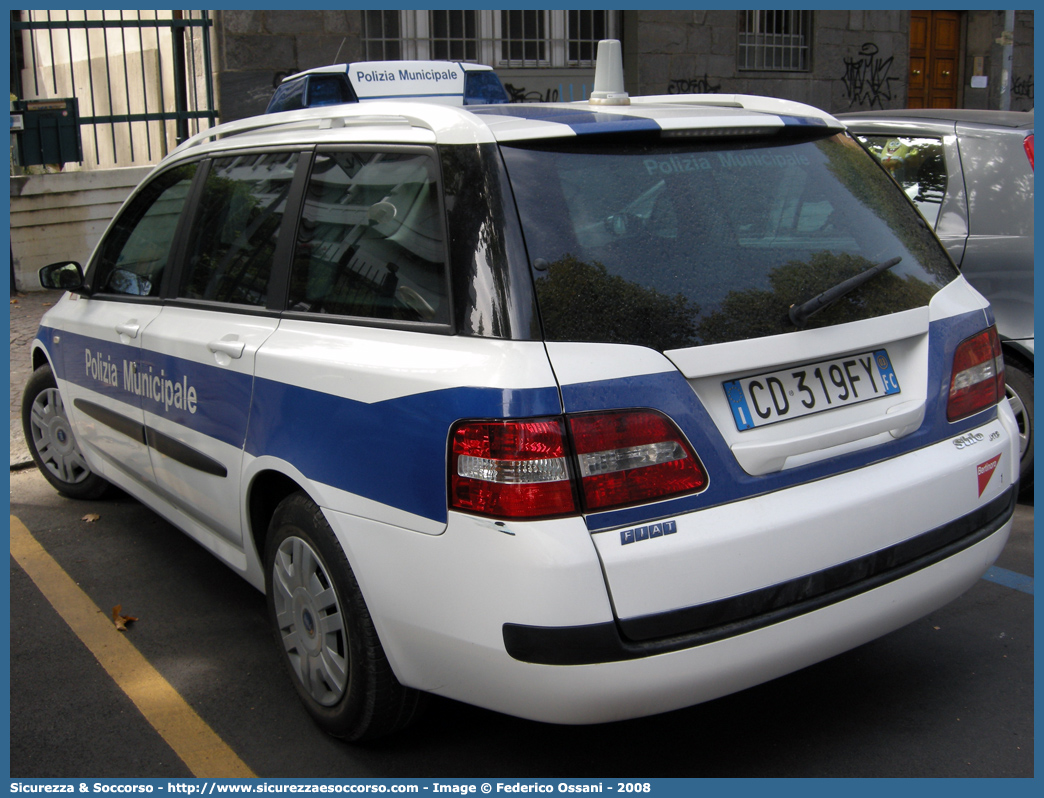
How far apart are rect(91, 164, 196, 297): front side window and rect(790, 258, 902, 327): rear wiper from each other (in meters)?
2.39

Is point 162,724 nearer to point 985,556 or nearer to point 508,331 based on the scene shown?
point 508,331

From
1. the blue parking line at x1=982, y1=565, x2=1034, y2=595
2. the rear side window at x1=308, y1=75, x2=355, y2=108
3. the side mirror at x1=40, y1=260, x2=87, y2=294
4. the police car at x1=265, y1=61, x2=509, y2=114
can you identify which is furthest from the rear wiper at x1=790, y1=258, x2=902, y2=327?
the rear side window at x1=308, y1=75, x2=355, y2=108

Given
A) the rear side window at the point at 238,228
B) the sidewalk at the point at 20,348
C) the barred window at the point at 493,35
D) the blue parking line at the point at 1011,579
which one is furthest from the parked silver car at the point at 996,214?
the barred window at the point at 493,35

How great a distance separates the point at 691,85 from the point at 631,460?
11.6 m

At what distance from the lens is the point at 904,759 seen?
266 cm

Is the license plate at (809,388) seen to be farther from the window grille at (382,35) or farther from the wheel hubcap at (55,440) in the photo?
the window grille at (382,35)

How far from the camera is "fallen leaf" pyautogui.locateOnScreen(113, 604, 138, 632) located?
12.0 ft

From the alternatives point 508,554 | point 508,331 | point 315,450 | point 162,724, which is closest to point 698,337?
point 508,331

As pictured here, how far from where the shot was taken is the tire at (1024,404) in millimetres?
4465

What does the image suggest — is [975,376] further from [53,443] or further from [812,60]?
[812,60]

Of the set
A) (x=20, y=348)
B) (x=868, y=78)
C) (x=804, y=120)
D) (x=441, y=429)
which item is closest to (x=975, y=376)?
(x=804, y=120)

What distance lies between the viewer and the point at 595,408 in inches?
85.9

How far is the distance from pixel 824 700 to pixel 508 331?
157 cm

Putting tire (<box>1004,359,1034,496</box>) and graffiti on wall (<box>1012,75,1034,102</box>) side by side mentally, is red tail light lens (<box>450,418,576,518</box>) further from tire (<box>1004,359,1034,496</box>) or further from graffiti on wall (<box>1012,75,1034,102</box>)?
graffiti on wall (<box>1012,75,1034,102</box>)
